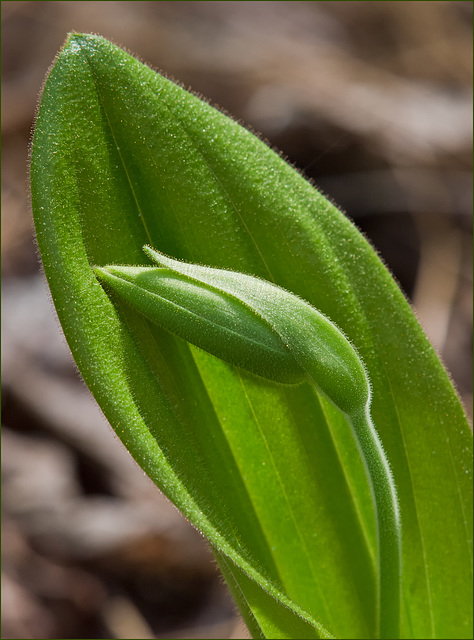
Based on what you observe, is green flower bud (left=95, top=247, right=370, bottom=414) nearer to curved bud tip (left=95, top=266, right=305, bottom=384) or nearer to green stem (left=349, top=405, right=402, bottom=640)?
curved bud tip (left=95, top=266, right=305, bottom=384)

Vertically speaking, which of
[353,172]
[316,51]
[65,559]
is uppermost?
[316,51]

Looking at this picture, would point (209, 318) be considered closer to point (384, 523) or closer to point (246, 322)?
point (246, 322)

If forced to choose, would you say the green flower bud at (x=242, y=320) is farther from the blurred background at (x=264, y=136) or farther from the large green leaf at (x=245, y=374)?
the blurred background at (x=264, y=136)

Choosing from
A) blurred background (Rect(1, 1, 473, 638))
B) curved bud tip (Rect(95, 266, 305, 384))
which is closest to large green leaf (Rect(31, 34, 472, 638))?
curved bud tip (Rect(95, 266, 305, 384))

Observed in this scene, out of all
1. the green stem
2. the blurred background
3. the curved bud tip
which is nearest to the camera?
the curved bud tip

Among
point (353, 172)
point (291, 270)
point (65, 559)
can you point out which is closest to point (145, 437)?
point (291, 270)

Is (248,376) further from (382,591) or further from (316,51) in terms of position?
(316,51)

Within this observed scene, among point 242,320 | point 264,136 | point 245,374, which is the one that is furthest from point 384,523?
point 264,136
